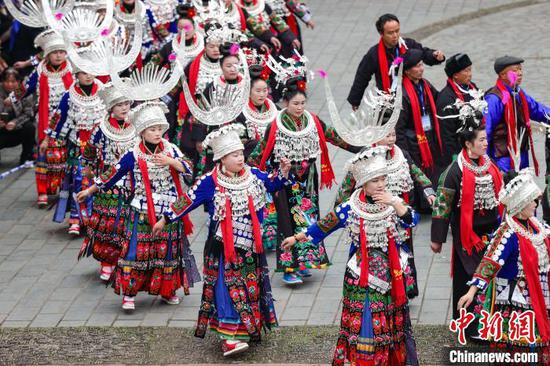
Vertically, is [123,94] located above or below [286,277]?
above

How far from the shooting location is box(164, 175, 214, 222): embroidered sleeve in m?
9.30

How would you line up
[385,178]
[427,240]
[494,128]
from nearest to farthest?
1. [385,178]
2. [494,128]
3. [427,240]

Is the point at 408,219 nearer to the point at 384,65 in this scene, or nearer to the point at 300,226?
the point at 300,226

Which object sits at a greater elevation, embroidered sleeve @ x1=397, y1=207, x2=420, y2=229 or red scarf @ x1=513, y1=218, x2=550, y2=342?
embroidered sleeve @ x1=397, y1=207, x2=420, y2=229

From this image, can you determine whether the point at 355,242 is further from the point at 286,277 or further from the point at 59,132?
the point at 59,132

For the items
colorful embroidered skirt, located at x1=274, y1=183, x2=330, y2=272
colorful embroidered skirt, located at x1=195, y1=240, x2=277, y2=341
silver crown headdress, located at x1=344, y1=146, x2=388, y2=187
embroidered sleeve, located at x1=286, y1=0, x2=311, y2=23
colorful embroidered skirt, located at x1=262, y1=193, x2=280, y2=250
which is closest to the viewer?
silver crown headdress, located at x1=344, y1=146, x2=388, y2=187

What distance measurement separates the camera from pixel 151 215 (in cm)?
1009

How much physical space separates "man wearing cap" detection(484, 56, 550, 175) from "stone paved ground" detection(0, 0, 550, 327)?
1141 millimetres

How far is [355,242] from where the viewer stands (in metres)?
8.62

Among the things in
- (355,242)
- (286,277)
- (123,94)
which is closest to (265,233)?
(286,277)

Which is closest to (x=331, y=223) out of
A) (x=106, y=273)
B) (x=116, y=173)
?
(x=116, y=173)

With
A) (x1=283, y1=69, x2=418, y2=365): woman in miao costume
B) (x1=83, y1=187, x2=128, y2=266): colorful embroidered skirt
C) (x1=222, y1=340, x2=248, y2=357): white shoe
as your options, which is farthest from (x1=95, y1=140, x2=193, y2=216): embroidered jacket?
(x1=283, y1=69, x2=418, y2=365): woman in miao costume

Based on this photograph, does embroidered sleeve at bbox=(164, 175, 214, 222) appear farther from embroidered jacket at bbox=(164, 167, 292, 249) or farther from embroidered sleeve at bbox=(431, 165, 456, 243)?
embroidered sleeve at bbox=(431, 165, 456, 243)

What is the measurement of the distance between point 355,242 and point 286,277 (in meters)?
2.30
